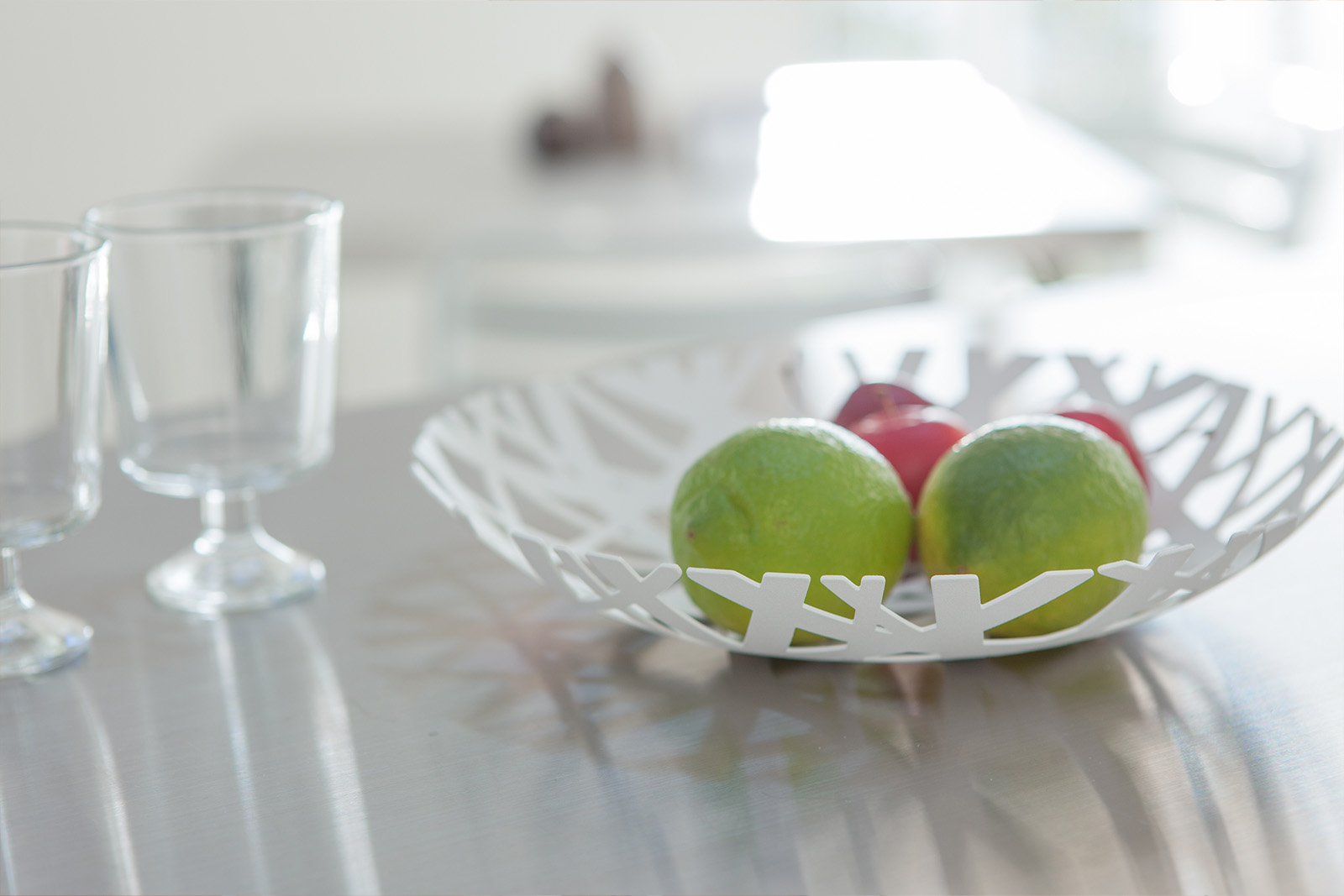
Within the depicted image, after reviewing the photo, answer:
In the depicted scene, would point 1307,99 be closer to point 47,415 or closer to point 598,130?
point 598,130

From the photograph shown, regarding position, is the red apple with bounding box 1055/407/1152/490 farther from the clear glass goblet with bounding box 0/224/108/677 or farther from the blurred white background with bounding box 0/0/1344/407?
the blurred white background with bounding box 0/0/1344/407

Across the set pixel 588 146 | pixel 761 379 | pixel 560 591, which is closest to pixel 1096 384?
pixel 761 379

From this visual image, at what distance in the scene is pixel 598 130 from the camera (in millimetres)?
2645

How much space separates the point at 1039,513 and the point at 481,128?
9.97 feet

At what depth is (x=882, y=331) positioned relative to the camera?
93 cm

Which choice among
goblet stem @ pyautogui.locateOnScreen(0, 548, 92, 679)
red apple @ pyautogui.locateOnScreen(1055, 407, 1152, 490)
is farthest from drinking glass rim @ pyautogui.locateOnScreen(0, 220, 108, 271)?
red apple @ pyautogui.locateOnScreen(1055, 407, 1152, 490)

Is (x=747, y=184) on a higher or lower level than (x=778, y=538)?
lower

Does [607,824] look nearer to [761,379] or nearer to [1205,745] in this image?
[1205,745]

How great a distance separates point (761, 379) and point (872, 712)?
354 mm

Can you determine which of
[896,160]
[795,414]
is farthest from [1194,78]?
[795,414]

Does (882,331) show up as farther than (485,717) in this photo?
Yes

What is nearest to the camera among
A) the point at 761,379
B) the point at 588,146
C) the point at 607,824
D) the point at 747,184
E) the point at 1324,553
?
the point at 607,824

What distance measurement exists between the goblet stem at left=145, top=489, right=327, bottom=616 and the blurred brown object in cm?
211

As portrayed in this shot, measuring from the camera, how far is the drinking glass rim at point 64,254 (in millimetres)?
482
